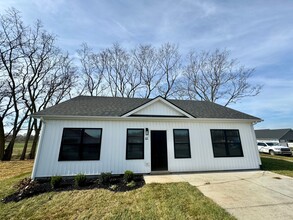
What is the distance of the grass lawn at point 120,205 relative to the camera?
13.0ft

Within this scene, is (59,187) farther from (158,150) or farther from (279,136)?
(279,136)

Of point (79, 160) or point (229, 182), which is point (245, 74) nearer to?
point (229, 182)

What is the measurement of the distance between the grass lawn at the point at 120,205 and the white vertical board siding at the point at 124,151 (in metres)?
1.82

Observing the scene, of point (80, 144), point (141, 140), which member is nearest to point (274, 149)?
point (141, 140)

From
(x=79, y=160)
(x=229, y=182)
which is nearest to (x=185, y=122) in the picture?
(x=229, y=182)

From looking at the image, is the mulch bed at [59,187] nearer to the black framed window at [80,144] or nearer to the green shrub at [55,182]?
the green shrub at [55,182]

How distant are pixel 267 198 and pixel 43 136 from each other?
959 cm

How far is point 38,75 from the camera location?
18.0m

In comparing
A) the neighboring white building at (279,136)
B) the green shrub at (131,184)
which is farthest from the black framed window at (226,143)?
the neighboring white building at (279,136)

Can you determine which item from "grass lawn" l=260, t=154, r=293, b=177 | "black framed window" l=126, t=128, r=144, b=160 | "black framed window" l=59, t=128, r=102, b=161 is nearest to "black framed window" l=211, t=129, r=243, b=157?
"grass lawn" l=260, t=154, r=293, b=177

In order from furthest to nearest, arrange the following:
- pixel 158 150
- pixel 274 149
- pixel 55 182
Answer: pixel 274 149 → pixel 158 150 → pixel 55 182

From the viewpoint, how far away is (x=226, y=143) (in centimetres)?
915

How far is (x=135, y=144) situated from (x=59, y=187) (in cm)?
387

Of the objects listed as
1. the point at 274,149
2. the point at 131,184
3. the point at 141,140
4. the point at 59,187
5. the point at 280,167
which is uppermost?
the point at 141,140
